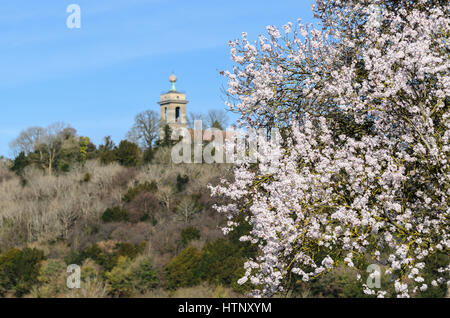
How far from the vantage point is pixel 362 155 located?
10461 millimetres

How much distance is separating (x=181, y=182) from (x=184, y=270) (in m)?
24.4

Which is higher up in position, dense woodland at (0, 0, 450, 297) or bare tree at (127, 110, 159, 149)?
bare tree at (127, 110, 159, 149)

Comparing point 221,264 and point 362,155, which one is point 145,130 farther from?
A: point 362,155

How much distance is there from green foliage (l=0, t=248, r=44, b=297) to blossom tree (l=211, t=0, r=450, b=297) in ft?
146

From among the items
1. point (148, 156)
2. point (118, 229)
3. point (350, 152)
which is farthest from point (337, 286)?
point (148, 156)

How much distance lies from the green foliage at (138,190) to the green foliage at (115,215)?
145 inches

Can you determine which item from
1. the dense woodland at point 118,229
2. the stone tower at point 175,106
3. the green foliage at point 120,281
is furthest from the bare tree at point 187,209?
the stone tower at point 175,106

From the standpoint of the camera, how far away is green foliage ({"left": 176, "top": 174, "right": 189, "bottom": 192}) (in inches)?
2876

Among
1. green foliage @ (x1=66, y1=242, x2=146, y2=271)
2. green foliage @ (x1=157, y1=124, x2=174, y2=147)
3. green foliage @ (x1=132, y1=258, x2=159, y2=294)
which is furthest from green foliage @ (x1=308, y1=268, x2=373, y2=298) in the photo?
green foliage @ (x1=157, y1=124, x2=174, y2=147)

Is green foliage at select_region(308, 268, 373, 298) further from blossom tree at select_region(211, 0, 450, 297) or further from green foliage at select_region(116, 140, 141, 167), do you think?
green foliage at select_region(116, 140, 141, 167)

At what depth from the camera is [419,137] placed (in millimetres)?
9914

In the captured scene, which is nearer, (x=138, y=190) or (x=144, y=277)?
(x=144, y=277)
